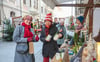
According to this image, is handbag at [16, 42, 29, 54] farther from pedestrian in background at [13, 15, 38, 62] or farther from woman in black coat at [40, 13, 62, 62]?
woman in black coat at [40, 13, 62, 62]

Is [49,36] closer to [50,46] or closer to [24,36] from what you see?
[50,46]

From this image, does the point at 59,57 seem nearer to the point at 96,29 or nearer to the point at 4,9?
the point at 96,29

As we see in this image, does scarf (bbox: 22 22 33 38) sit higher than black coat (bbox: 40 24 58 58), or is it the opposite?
scarf (bbox: 22 22 33 38)

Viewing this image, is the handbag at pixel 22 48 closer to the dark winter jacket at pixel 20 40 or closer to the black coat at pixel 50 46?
the dark winter jacket at pixel 20 40

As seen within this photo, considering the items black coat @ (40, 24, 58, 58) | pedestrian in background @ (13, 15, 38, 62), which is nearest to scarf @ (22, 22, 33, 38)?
pedestrian in background @ (13, 15, 38, 62)

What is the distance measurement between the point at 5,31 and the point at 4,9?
82cm

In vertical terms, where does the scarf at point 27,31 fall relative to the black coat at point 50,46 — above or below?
above

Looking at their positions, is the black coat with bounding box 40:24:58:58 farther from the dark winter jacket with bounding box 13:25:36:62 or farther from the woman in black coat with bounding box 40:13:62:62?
the dark winter jacket with bounding box 13:25:36:62

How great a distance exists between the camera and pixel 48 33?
149 centimetres

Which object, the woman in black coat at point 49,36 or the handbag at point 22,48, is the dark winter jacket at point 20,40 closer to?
the handbag at point 22,48

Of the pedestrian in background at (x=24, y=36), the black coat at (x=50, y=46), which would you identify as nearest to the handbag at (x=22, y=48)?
the pedestrian in background at (x=24, y=36)

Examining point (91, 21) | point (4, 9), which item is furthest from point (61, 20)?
point (4, 9)

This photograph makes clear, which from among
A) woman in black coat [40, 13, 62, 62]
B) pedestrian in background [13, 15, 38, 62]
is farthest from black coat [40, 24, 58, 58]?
pedestrian in background [13, 15, 38, 62]

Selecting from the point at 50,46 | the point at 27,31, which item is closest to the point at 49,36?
the point at 50,46
